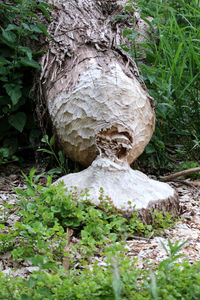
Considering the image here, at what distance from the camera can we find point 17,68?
360 cm

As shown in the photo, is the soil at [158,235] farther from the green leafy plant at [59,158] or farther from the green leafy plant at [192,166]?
the green leafy plant at [59,158]

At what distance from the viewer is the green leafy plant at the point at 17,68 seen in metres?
3.36

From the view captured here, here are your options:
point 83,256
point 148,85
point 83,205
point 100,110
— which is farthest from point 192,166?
point 83,256

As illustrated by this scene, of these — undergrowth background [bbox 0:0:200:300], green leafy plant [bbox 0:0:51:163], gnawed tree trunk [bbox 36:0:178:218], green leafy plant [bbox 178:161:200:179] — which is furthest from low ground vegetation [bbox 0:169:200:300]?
green leafy plant [bbox 0:0:51:163]

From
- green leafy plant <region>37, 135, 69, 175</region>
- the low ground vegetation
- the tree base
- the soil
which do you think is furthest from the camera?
green leafy plant <region>37, 135, 69, 175</region>

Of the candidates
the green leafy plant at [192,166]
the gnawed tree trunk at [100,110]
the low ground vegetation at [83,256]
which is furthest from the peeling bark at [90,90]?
the low ground vegetation at [83,256]

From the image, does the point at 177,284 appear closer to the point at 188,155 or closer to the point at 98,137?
the point at 98,137

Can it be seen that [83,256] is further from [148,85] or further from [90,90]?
[148,85]

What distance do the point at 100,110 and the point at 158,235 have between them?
105 cm

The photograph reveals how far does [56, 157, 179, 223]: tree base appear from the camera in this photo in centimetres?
245

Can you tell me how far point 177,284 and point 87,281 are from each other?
359 millimetres

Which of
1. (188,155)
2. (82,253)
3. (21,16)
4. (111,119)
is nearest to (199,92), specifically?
(188,155)

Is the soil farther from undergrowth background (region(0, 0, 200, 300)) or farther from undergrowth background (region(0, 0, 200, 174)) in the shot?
undergrowth background (region(0, 0, 200, 174))

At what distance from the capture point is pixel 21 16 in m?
3.38
